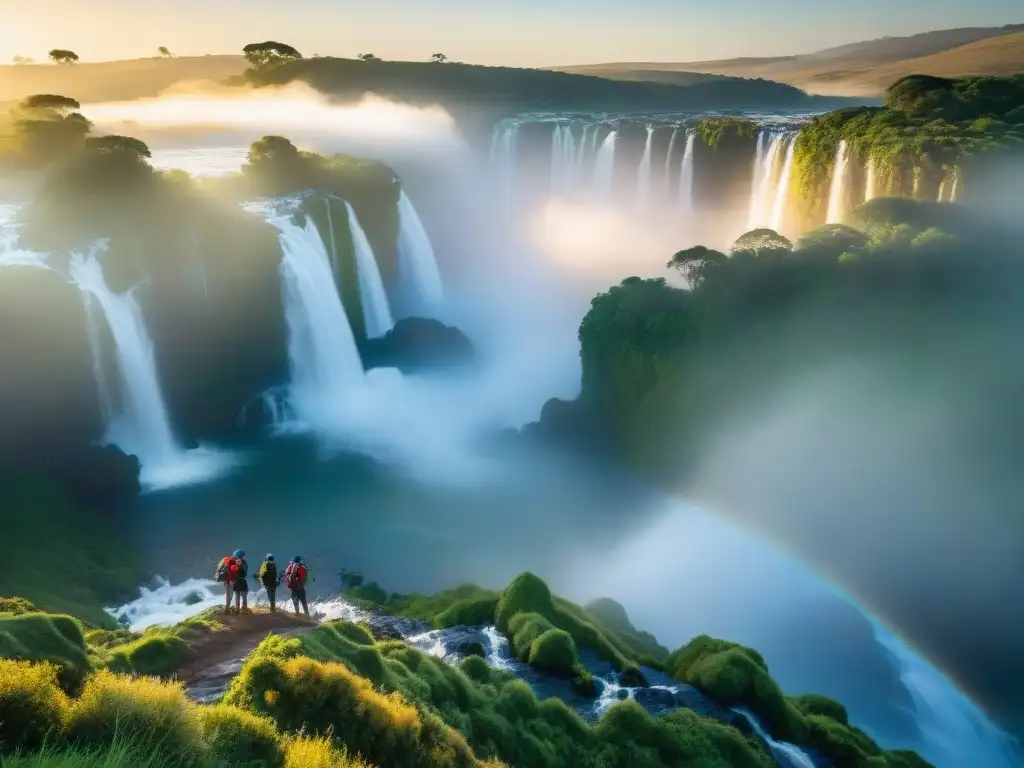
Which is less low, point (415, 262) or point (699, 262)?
point (699, 262)

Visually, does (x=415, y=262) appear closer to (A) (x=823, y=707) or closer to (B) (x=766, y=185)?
(B) (x=766, y=185)

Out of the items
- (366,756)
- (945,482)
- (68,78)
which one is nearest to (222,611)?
(366,756)

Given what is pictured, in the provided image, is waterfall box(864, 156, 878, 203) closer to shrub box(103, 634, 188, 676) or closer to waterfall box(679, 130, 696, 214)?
waterfall box(679, 130, 696, 214)

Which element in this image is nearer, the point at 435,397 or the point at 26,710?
the point at 26,710

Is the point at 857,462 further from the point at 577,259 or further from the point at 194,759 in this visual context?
the point at 577,259

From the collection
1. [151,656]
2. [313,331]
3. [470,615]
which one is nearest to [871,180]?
[313,331]
